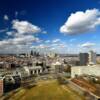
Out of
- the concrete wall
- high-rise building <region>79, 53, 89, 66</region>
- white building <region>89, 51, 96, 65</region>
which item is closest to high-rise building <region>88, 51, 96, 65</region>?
white building <region>89, 51, 96, 65</region>

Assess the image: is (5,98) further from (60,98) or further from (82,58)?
(82,58)

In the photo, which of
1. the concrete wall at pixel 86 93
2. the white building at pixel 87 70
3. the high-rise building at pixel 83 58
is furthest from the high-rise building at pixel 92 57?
the concrete wall at pixel 86 93

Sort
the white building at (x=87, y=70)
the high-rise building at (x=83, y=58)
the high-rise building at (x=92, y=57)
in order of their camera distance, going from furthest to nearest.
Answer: the high-rise building at (x=92, y=57)
the high-rise building at (x=83, y=58)
the white building at (x=87, y=70)

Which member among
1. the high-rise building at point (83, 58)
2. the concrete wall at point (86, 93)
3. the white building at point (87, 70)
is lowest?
the concrete wall at point (86, 93)

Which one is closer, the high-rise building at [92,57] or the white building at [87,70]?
the white building at [87,70]

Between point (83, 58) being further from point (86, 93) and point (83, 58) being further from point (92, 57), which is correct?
point (86, 93)

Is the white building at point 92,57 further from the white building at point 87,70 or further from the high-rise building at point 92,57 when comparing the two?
the white building at point 87,70

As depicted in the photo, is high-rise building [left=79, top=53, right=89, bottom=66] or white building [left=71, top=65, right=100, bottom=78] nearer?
white building [left=71, top=65, right=100, bottom=78]

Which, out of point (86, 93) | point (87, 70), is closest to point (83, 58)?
point (87, 70)

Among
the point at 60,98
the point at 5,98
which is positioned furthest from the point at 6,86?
the point at 60,98

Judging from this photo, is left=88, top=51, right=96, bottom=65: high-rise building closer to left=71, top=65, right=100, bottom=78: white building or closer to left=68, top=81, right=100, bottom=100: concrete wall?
left=71, top=65, right=100, bottom=78: white building

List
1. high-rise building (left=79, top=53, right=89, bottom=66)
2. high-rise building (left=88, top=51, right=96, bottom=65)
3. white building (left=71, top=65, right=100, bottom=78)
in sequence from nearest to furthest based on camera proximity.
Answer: white building (left=71, top=65, right=100, bottom=78), high-rise building (left=79, top=53, right=89, bottom=66), high-rise building (left=88, top=51, right=96, bottom=65)
